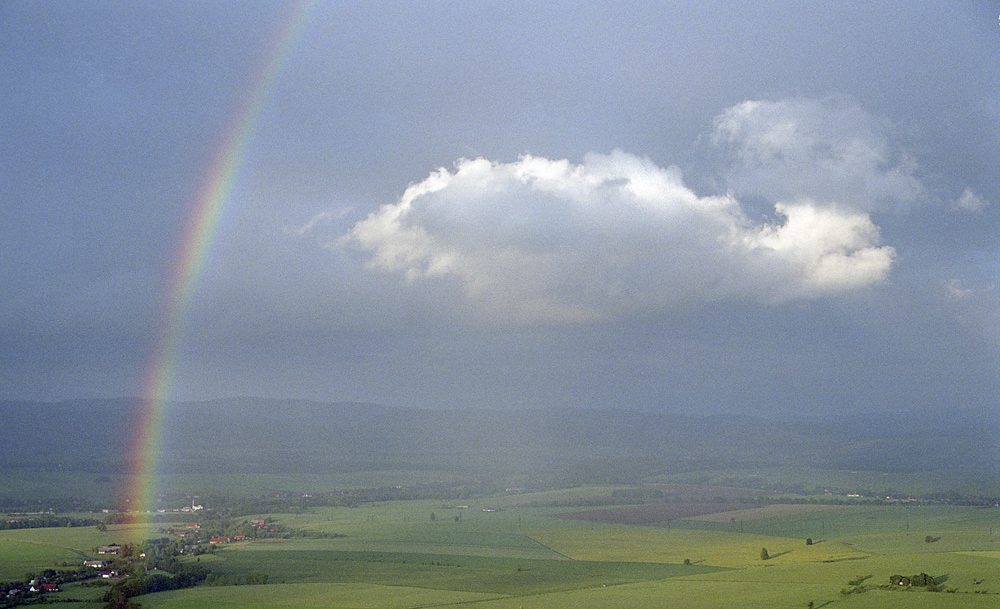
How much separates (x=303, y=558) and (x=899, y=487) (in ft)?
305

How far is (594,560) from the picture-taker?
6044 centimetres

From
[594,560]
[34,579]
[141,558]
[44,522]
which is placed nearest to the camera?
[34,579]

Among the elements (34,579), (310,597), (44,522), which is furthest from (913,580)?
(44,522)

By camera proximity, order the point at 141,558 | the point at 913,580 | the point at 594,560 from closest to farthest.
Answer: the point at 913,580 < the point at 594,560 < the point at 141,558

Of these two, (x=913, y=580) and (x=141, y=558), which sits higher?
(x=141, y=558)

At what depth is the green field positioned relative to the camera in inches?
1713

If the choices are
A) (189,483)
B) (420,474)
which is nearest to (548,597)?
(189,483)

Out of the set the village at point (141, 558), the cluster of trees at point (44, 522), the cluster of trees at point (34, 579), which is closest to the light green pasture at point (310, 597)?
the village at point (141, 558)

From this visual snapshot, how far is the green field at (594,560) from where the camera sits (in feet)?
143

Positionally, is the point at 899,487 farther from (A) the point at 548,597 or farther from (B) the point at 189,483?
(B) the point at 189,483

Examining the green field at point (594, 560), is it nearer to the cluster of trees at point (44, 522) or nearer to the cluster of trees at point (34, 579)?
the cluster of trees at point (34, 579)

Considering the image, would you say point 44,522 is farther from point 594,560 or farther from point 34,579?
point 594,560

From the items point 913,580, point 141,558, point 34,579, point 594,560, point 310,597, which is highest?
point 34,579

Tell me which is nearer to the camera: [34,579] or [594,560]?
[34,579]
